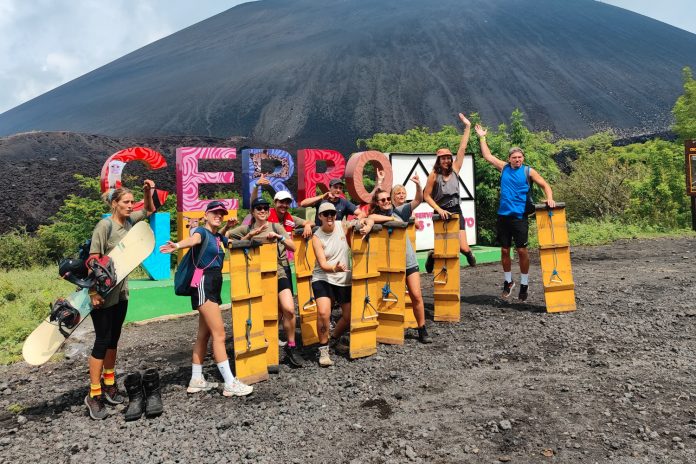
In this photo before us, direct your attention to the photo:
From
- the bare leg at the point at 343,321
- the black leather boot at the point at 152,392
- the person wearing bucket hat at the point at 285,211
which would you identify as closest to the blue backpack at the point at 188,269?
the black leather boot at the point at 152,392

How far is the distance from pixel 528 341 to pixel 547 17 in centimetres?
11595

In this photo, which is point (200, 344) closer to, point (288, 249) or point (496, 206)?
point (288, 249)

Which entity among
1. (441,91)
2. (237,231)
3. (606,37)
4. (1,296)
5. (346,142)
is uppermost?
(606,37)

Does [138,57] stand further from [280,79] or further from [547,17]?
[547,17]

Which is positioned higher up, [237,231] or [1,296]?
[237,231]

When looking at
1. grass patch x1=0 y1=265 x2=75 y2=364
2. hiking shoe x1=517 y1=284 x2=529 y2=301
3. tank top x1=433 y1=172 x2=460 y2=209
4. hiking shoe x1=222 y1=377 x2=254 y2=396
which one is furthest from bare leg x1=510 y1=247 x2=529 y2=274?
grass patch x1=0 y1=265 x2=75 y2=364

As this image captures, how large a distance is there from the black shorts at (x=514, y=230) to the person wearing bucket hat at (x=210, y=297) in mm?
3711

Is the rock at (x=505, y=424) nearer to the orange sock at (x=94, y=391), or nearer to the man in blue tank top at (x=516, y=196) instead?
the orange sock at (x=94, y=391)

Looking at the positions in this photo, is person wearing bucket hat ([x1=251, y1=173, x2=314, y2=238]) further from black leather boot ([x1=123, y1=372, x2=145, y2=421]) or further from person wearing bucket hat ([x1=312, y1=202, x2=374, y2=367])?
black leather boot ([x1=123, y1=372, x2=145, y2=421])

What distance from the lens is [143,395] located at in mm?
3943

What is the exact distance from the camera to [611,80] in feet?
246

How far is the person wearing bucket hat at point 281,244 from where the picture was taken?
15.2 feet

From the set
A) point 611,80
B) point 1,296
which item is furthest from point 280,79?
point 1,296

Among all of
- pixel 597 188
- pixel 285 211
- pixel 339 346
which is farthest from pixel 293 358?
pixel 597 188
